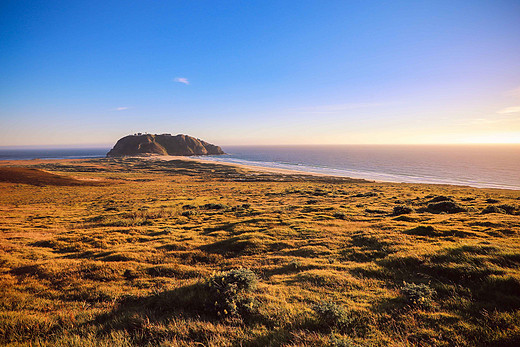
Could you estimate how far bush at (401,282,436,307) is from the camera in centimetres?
557

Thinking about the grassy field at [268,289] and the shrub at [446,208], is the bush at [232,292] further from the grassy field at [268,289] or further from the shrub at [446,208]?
the shrub at [446,208]

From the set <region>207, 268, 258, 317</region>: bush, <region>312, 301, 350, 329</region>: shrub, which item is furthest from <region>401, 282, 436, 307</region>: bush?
<region>207, 268, 258, 317</region>: bush

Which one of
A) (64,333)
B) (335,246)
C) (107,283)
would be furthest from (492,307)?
(107,283)

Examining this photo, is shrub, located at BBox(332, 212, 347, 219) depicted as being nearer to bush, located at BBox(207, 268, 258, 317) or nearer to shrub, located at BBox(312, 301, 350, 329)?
bush, located at BBox(207, 268, 258, 317)

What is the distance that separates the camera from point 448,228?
1271 cm

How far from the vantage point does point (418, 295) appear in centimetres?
591

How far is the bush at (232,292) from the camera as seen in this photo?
5676mm

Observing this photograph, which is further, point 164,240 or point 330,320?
point 164,240

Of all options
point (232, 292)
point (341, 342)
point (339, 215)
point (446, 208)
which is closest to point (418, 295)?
point (341, 342)

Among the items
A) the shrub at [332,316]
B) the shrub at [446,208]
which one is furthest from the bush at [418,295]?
the shrub at [446,208]

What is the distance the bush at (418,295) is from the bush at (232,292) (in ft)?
15.3

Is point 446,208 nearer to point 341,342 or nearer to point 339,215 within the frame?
point 339,215

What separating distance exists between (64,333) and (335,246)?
36.6 feet

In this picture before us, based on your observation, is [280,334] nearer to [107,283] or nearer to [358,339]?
[358,339]
